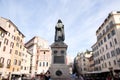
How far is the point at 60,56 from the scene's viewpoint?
1986 cm

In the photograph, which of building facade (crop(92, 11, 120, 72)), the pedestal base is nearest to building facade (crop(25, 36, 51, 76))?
building facade (crop(92, 11, 120, 72))

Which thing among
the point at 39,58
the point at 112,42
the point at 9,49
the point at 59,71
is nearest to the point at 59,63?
the point at 59,71

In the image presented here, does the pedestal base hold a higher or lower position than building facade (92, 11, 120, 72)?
lower

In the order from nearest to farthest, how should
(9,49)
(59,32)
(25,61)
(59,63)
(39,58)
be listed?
(59,63) → (59,32) → (9,49) → (25,61) → (39,58)

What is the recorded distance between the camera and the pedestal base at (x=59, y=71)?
60.6ft

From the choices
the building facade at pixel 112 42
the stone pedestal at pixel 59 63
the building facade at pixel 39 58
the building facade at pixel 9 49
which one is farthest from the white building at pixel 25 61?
the stone pedestal at pixel 59 63

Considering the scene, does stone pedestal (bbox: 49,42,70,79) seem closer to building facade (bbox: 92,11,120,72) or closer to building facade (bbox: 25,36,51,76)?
building facade (bbox: 92,11,120,72)

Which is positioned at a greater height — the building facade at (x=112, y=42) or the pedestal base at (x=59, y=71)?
the building facade at (x=112, y=42)

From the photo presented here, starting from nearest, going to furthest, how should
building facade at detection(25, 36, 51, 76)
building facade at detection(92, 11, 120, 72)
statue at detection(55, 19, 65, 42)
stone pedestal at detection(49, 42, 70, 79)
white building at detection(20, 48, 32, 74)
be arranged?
stone pedestal at detection(49, 42, 70, 79)
statue at detection(55, 19, 65, 42)
building facade at detection(92, 11, 120, 72)
white building at detection(20, 48, 32, 74)
building facade at detection(25, 36, 51, 76)

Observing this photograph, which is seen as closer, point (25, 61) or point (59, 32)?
point (59, 32)

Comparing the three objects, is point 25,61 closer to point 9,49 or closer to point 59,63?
point 9,49

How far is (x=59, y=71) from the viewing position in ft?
61.4

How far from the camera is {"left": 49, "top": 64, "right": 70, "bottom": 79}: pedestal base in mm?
18484

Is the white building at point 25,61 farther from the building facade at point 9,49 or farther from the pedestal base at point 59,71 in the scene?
the pedestal base at point 59,71
